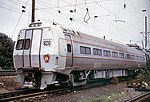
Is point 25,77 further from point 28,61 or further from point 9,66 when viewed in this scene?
point 9,66

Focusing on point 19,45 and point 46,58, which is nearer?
point 46,58

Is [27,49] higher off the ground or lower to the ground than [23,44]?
lower

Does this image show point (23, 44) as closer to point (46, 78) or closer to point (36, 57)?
point (36, 57)

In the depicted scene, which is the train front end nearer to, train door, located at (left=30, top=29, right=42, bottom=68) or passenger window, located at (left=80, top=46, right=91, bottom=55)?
train door, located at (left=30, top=29, right=42, bottom=68)

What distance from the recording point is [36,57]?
496 inches

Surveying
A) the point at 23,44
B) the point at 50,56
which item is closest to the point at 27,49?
the point at 23,44

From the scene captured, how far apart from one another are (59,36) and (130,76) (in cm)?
1829

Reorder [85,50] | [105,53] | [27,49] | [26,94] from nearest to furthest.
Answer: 1. [26,94]
2. [27,49]
3. [85,50]
4. [105,53]

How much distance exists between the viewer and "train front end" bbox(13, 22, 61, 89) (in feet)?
40.7

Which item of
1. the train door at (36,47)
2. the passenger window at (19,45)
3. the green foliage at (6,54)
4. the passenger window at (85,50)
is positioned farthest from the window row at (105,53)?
the green foliage at (6,54)

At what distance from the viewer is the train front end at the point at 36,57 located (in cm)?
1241

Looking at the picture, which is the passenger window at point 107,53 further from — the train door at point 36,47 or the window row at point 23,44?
the window row at point 23,44

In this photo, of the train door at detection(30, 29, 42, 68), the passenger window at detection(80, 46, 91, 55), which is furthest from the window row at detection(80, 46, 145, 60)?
the train door at detection(30, 29, 42, 68)

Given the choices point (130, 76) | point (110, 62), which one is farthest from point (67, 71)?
point (130, 76)
